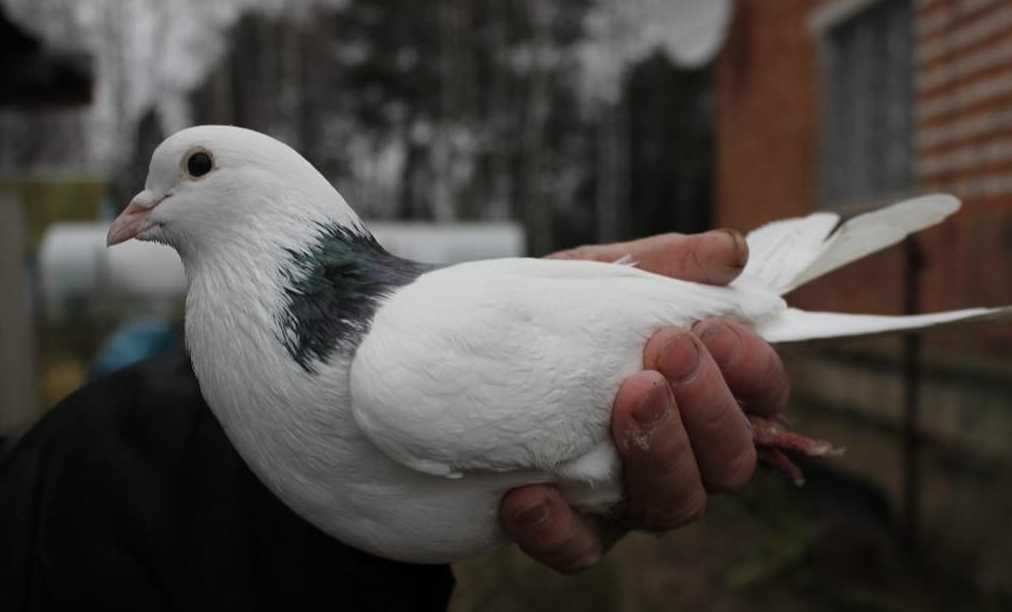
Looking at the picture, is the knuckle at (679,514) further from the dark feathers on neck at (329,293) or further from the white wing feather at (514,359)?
the dark feathers on neck at (329,293)

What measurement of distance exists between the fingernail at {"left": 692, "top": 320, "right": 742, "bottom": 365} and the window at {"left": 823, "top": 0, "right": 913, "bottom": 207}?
539 centimetres

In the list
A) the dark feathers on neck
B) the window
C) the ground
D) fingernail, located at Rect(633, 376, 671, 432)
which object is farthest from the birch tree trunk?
the window

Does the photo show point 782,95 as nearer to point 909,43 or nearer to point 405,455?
point 909,43

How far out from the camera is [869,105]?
21.8 feet

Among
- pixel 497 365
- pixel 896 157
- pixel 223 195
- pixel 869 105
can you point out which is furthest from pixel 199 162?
pixel 869 105

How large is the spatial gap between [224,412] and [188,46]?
13.2 metres

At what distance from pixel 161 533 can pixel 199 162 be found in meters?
0.64

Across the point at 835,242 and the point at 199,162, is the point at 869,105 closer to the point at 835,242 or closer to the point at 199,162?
the point at 835,242

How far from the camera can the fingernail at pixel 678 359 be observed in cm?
114

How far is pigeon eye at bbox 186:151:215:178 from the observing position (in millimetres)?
1074

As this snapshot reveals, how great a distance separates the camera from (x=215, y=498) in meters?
1.40

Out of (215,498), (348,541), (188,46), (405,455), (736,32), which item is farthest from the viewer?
(188,46)

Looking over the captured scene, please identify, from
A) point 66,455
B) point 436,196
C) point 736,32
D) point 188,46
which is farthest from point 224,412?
point 436,196

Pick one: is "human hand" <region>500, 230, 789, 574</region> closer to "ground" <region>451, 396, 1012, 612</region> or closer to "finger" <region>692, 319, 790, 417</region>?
"finger" <region>692, 319, 790, 417</region>
